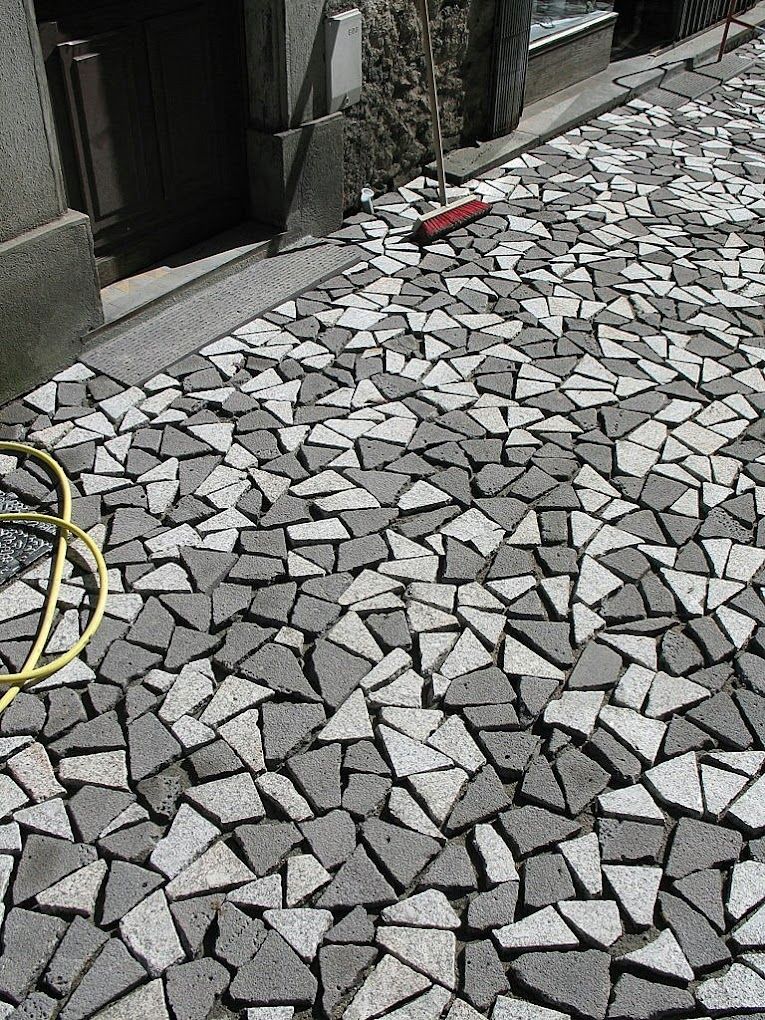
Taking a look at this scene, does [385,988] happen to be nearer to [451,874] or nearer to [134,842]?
[451,874]

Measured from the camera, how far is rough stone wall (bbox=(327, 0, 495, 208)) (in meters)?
7.43

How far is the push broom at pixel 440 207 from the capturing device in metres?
7.31

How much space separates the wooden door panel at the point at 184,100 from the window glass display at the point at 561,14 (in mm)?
4034

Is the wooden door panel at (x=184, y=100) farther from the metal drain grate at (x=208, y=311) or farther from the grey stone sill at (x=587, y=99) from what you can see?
the grey stone sill at (x=587, y=99)

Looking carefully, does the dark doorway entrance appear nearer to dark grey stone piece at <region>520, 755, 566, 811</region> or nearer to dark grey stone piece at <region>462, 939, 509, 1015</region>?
dark grey stone piece at <region>520, 755, 566, 811</region>

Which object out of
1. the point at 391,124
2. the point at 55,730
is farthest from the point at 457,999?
the point at 391,124

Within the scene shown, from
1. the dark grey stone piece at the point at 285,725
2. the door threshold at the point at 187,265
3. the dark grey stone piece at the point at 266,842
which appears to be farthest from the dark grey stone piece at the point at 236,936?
the door threshold at the point at 187,265

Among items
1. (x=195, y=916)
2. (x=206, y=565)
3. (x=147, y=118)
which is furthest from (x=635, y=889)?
(x=147, y=118)

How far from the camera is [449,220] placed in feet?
24.8

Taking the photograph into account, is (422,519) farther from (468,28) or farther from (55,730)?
(468,28)

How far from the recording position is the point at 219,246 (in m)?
6.94

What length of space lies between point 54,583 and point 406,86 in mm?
5097

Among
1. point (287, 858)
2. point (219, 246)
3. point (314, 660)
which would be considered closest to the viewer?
point (287, 858)

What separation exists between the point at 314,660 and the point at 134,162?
3601 mm
